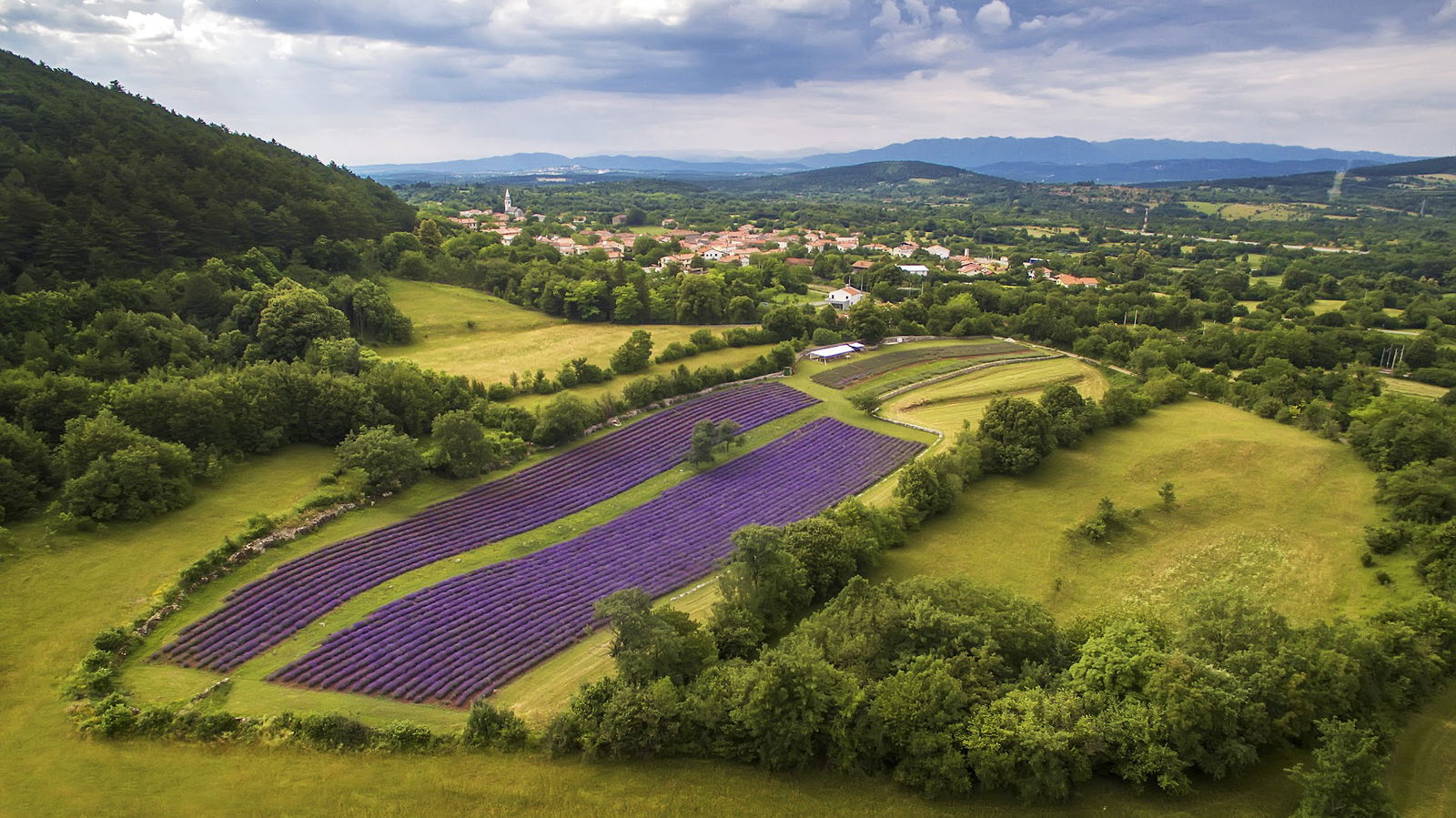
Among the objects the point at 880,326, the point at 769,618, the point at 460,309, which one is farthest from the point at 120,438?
the point at 880,326

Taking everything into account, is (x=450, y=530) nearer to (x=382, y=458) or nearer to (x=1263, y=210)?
(x=382, y=458)

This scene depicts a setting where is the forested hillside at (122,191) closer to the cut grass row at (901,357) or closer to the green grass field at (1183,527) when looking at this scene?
the cut grass row at (901,357)

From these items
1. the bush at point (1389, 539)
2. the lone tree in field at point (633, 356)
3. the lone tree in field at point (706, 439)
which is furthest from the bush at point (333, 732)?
the bush at point (1389, 539)

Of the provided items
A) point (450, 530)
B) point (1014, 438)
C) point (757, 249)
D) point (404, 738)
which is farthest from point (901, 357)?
point (757, 249)

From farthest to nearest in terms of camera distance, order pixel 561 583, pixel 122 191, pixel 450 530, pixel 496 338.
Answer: pixel 496 338 → pixel 122 191 → pixel 450 530 → pixel 561 583

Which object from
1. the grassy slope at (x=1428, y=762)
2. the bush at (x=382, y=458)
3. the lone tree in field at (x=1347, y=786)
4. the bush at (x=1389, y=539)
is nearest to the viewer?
the lone tree in field at (x=1347, y=786)

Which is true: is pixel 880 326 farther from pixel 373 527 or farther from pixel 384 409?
pixel 373 527

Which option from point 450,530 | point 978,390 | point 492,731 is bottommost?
point 492,731
